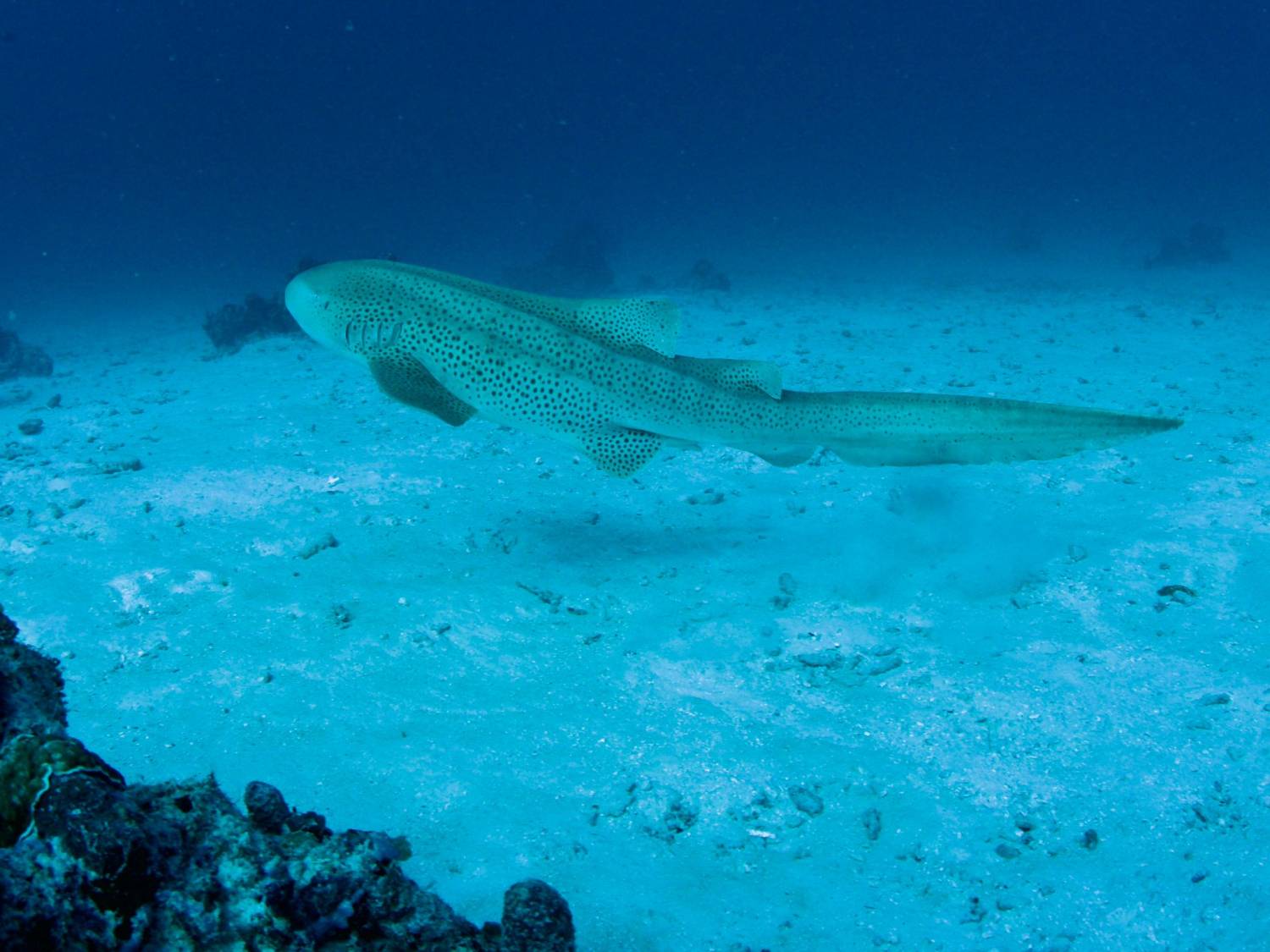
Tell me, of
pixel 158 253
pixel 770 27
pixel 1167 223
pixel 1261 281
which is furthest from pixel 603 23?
pixel 1261 281

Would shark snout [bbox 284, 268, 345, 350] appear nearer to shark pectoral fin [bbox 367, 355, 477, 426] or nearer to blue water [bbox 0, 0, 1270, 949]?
shark pectoral fin [bbox 367, 355, 477, 426]

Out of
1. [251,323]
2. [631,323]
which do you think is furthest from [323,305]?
[251,323]

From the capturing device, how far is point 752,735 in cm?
428

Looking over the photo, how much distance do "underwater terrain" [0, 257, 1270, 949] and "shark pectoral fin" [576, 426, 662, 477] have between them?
103cm

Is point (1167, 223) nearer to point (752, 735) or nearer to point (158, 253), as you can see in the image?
point (752, 735)

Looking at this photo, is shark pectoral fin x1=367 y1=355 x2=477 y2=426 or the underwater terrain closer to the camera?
the underwater terrain

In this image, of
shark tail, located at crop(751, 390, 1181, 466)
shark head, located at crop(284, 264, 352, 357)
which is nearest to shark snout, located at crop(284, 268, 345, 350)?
shark head, located at crop(284, 264, 352, 357)

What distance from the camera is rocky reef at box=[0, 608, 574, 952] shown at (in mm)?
1848

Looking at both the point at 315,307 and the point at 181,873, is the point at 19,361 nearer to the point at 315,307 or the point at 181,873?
the point at 315,307

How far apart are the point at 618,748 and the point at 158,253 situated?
72.8 m

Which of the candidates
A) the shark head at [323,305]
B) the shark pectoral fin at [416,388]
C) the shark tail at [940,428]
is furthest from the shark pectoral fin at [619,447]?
the shark head at [323,305]

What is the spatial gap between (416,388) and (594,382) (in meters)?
1.37

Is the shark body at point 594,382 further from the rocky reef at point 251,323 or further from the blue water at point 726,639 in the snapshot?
the rocky reef at point 251,323

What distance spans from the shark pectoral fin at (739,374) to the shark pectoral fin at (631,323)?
225 mm
